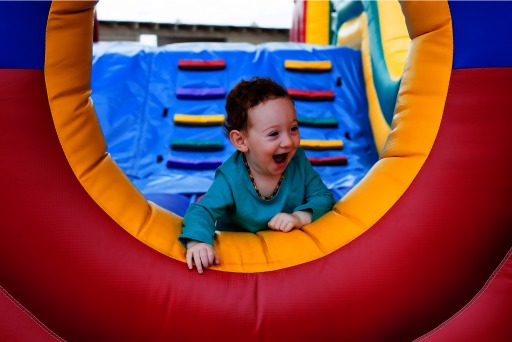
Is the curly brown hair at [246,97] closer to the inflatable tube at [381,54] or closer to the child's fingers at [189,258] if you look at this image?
Result: the child's fingers at [189,258]

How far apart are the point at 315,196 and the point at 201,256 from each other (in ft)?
1.43

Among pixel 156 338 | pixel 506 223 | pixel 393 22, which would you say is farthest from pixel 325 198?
pixel 393 22

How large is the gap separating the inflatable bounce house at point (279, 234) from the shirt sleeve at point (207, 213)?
40mm

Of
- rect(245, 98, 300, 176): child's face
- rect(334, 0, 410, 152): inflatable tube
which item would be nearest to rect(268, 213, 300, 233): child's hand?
rect(245, 98, 300, 176): child's face

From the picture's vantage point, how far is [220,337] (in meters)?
1.10

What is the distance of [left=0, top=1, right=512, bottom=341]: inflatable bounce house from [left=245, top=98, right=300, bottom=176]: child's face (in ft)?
0.67

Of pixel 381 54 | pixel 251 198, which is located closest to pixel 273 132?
pixel 251 198

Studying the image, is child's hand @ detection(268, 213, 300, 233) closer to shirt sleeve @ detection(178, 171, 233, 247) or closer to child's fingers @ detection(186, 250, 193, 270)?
shirt sleeve @ detection(178, 171, 233, 247)

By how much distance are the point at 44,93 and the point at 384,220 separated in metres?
Answer: 0.76

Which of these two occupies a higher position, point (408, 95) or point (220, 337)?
point (408, 95)

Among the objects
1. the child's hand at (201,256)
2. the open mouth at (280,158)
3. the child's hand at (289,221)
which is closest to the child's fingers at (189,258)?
the child's hand at (201,256)

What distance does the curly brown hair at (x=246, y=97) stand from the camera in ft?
4.50

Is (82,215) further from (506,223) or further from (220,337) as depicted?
(506,223)

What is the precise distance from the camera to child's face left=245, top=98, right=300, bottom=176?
1331mm
